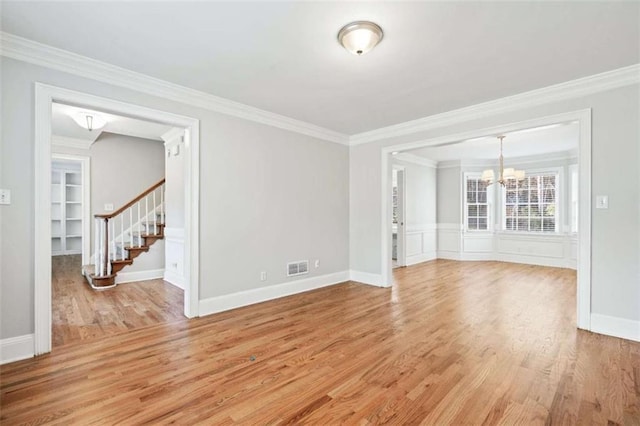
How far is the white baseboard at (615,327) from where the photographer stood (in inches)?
114

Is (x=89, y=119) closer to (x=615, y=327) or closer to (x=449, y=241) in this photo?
(x=615, y=327)

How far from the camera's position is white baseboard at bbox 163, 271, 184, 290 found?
5016mm

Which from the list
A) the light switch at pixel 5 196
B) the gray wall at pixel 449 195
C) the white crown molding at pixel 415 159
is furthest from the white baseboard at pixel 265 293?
the gray wall at pixel 449 195

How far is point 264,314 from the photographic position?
3.65 meters

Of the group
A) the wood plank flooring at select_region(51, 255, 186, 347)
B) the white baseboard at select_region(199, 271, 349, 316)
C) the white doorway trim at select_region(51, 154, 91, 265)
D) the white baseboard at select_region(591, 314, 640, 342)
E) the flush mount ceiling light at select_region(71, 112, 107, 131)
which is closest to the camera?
the white baseboard at select_region(591, 314, 640, 342)

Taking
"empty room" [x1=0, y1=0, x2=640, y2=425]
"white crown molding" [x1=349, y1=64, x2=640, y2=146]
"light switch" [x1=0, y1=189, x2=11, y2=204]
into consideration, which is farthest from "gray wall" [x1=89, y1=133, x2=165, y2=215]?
"white crown molding" [x1=349, y1=64, x2=640, y2=146]

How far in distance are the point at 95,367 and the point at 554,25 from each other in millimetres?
4394

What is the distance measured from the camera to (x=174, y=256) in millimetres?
5168

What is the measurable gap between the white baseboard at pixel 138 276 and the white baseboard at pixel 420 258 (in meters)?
5.27

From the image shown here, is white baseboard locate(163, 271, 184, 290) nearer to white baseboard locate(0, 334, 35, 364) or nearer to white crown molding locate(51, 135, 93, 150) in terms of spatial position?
white baseboard locate(0, 334, 35, 364)

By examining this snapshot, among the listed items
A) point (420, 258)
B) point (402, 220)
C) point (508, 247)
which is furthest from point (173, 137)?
point (508, 247)

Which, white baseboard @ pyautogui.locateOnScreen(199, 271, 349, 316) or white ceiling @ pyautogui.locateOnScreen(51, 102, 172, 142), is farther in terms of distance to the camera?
white ceiling @ pyautogui.locateOnScreen(51, 102, 172, 142)

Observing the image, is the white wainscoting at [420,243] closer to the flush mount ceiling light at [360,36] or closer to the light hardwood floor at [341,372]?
the light hardwood floor at [341,372]

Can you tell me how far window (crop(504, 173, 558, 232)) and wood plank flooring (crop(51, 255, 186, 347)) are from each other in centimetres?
780
